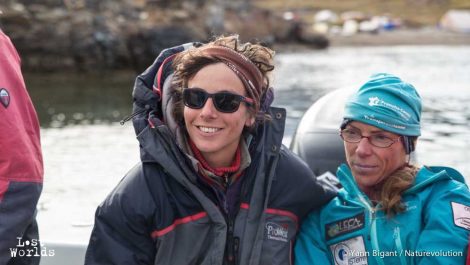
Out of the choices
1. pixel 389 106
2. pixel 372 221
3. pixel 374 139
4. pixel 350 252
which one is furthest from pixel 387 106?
pixel 350 252

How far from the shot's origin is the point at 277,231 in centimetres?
250

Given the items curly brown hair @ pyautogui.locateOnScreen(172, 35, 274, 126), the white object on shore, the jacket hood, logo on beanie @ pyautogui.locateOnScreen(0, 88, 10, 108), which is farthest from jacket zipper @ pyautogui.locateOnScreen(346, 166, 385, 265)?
the white object on shore

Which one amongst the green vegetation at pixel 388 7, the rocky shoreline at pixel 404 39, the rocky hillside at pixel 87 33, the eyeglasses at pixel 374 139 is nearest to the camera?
the eyeglasses at pixel 374 139

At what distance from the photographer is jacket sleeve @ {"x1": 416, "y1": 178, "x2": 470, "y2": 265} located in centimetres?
236

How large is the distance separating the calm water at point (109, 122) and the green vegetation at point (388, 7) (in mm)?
47211

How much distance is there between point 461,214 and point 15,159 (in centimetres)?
149

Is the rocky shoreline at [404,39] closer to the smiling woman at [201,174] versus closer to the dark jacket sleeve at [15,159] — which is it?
the smiling woman at [201,174]

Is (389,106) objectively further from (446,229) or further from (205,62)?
(205,62)

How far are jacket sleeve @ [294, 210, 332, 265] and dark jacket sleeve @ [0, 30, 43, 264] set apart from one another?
96 cm

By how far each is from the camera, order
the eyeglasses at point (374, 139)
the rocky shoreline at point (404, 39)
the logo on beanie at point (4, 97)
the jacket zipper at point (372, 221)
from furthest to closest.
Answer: the rocky shoreline at point (404, 39)
the eyeglasses at point (374, 139)
the jacket zipper at point (372, 221)
the logo on beanie at point (4, 97)

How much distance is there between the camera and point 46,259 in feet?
11.6

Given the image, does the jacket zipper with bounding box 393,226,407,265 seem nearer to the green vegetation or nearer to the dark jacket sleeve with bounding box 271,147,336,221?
the dark jacket sleeve with bounding box 271,147,336,221

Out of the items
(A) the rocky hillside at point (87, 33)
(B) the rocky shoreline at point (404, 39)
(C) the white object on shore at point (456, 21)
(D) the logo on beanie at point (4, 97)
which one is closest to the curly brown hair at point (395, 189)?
(D) the logo on beanie at point (4, 97)

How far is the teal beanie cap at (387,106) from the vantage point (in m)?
2.55
